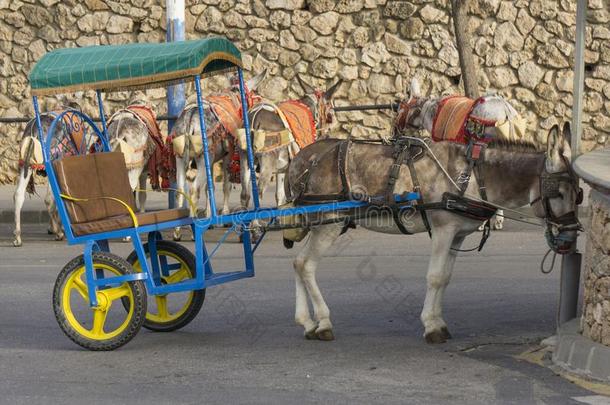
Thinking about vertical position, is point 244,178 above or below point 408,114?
below

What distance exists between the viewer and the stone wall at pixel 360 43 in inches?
778

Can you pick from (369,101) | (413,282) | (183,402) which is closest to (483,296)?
(413,282)

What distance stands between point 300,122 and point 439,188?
6865 millimetres

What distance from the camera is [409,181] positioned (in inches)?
356

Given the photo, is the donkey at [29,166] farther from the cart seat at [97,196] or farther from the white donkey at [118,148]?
the cart seat at [97,196]

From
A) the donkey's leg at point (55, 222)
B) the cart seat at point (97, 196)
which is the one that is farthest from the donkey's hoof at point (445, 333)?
the donkey's leg at point (55, 222)

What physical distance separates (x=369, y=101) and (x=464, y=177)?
453 inches

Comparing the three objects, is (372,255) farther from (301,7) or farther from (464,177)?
(301,7)

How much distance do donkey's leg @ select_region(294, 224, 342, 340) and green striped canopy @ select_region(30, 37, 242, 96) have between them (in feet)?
4.82

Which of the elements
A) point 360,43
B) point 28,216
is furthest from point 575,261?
point 360,43

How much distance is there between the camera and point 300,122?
15680 mm

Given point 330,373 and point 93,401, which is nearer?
point 93,401

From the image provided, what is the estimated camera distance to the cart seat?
358 inches

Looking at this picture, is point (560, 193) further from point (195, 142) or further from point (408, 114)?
point (408, 114)
